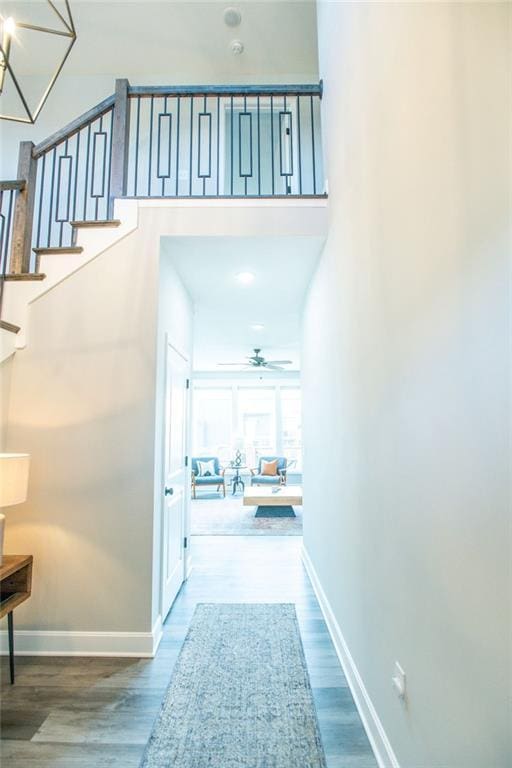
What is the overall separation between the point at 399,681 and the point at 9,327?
2947 millimetres

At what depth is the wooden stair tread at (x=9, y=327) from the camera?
8.46 ft

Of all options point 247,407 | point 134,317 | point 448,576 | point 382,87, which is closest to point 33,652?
point 134,317

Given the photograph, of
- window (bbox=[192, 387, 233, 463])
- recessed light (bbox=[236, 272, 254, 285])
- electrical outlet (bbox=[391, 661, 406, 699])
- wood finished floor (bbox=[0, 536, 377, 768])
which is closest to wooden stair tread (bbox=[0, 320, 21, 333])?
recessed light (bbox=[236, 272, 254, 285])

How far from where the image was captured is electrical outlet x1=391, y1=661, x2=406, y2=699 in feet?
4.77

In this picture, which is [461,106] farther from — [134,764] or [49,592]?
[49,592]

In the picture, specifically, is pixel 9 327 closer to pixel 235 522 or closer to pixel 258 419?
pixel 235 522

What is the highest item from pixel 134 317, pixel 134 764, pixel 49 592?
pixel 134 317

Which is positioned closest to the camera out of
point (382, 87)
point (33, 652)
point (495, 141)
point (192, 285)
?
point (495, 141)

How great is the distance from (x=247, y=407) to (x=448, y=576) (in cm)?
897

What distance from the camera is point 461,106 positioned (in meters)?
1.02

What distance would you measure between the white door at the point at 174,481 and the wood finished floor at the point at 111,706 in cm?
30

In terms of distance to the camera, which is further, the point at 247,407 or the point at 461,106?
the point at 247,407

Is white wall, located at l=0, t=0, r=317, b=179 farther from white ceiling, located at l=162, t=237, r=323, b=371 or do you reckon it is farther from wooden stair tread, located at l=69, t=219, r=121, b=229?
white ceiling, located at l=162, t=237, r=323, b=371

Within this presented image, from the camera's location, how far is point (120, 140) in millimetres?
2953
